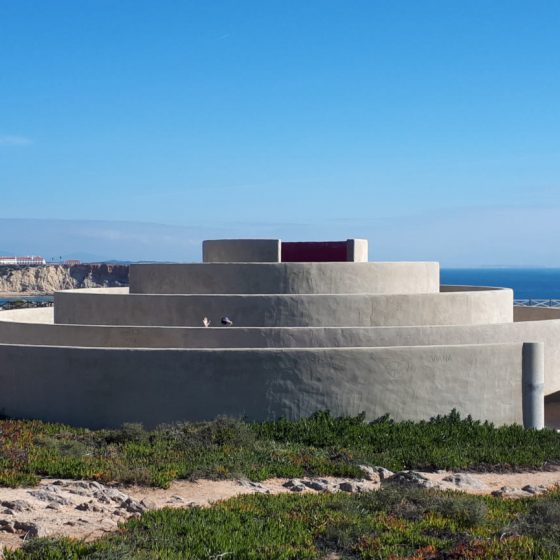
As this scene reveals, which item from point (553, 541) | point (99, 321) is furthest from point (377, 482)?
point (99, 321)

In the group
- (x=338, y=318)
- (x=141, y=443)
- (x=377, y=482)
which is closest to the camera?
(x=377, y=482)

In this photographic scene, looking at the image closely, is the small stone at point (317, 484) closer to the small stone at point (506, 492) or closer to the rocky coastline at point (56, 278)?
the small stone at point (506, 492)

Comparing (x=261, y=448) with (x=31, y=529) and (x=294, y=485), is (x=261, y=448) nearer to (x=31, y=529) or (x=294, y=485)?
(x=294, y=485)

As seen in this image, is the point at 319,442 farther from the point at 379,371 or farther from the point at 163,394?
the point at 163,394

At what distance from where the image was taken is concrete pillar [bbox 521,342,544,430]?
17.8 metres

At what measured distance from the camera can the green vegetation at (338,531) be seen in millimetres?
8391

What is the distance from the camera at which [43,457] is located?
499 inches

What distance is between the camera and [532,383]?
1781 centimetres

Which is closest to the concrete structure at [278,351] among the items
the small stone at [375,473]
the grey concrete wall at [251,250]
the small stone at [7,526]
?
the grey concrete wall at [251,250]

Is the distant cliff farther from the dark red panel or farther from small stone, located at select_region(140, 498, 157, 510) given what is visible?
small stone, located at select_region(140, 498, 157, 510)

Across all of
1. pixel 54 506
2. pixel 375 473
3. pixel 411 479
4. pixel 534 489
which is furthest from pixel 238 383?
pixel 54 506

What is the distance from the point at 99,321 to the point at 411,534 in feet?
40.9

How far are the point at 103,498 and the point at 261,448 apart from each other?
414 centimetres

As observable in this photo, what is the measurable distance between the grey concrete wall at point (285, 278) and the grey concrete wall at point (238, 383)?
3884 millimetres
